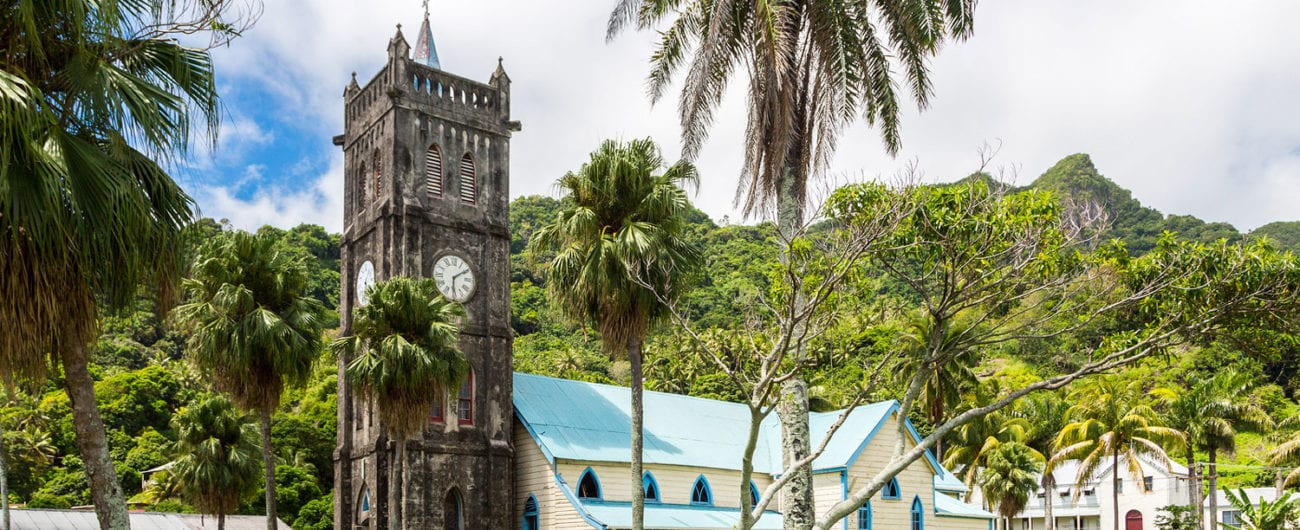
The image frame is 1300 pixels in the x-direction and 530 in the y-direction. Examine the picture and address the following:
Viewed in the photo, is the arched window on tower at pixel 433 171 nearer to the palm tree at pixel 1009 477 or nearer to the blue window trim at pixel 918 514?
the blue window trim at pixel 918 514

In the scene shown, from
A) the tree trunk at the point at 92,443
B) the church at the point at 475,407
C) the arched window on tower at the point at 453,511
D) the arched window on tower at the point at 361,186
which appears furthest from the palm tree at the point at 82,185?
the arched window on tower at the point at 361,186

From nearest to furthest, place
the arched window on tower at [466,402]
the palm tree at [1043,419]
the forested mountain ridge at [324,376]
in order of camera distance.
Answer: the arched window on tower at [466,402], the forested mountain ridge at [324,376], the palm tree at [1043,419]

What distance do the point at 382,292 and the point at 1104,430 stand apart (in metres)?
30.9

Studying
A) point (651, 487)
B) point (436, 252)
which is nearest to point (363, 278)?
point (436, 252)

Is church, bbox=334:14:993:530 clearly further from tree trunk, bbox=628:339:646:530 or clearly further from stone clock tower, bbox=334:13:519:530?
tree trunk, bbox=628:339:646:530

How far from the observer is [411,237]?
116 ft

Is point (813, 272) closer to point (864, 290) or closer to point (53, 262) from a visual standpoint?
point (864, 290)

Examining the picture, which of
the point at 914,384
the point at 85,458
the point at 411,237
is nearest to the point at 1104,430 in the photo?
the point at 411,237

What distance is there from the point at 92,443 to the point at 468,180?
26.4 meters

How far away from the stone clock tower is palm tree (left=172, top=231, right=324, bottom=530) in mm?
5478

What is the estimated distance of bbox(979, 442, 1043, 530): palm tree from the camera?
47312 mm

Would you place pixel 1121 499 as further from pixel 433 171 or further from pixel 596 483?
pixel 433 171

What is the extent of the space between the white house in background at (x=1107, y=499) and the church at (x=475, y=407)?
3514 cm

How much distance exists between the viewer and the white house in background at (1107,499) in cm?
6975
